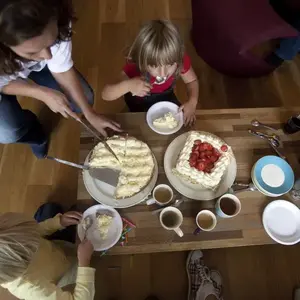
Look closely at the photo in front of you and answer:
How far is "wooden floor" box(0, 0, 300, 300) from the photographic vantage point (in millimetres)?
1717

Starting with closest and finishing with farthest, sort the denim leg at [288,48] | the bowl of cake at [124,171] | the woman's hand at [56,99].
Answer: the bowl of cake at [124,171], the woman's hand at [56,99], the denim leg at [288,48]

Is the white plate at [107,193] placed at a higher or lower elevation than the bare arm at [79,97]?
lower

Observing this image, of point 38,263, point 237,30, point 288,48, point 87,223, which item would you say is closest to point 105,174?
point 87,223

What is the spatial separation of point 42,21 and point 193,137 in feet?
2.25

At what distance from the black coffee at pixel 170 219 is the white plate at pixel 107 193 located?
105mm

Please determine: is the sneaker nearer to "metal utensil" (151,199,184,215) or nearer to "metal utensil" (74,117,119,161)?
"metal utensil" (151,199,184,215)

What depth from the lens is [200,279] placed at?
1.67 m

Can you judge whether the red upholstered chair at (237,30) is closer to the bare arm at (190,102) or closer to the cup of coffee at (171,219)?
the bare arm at (190,102)

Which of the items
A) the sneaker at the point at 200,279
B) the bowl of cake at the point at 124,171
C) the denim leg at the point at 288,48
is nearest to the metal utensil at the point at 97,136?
the bowl of cake at the point at 124,171

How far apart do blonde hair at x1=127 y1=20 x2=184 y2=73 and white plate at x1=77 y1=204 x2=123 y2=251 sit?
59 cm

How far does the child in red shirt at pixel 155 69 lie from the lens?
48.8 inches

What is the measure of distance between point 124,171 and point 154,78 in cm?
47

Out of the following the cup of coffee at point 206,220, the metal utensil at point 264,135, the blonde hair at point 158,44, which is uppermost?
the blonde hair at point 158,44

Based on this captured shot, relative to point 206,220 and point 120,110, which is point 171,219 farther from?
point 120,110
